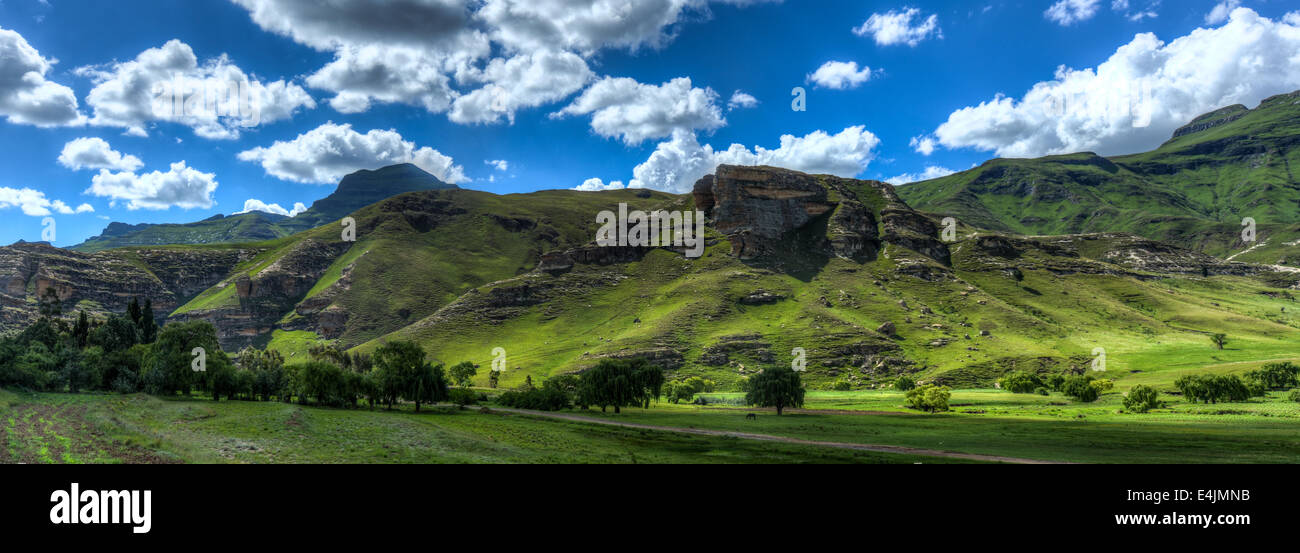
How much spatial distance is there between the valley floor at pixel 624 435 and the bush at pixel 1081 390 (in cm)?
2307

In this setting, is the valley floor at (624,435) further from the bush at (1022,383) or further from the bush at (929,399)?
the bush at (1022,383)

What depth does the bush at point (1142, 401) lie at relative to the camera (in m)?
95.0

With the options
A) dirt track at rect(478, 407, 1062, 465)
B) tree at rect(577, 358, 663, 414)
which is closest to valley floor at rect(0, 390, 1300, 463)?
dirt track at rect(478, 407, 1062, 465)

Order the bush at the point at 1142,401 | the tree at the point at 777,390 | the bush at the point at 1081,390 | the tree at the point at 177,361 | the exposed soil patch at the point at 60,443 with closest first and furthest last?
the exposed soil patch at the point at 60,443, the bush at the point at 1142,401, the tree at the point at 177,361, the tree at the point at 777,390, the bush at the point at 1081,390

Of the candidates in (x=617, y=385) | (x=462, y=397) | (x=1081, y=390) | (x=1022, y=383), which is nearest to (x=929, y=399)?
(x=1081, y=390)

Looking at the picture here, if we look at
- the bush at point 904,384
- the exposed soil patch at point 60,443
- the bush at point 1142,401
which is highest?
the exposed soil patch at point 60,443

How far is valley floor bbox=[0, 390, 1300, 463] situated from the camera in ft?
142

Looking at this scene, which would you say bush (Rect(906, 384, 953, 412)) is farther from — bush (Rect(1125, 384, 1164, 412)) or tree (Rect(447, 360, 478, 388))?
tree (Rect(447, 360, 478, 388))

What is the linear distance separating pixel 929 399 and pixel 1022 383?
51964mm

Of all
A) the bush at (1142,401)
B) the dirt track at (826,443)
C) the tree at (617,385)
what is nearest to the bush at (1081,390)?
the bush at (1142,401)

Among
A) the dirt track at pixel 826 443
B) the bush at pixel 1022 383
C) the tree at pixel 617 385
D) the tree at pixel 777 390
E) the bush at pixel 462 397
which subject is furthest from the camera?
the bush at pixel 1022 383

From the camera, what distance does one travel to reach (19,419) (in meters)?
54.8
